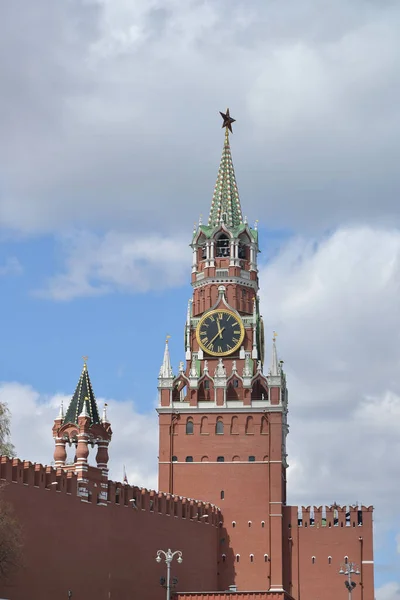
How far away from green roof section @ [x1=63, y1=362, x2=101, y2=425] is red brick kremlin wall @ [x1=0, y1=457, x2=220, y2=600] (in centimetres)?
506

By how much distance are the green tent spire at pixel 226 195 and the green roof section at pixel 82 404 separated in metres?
24.0

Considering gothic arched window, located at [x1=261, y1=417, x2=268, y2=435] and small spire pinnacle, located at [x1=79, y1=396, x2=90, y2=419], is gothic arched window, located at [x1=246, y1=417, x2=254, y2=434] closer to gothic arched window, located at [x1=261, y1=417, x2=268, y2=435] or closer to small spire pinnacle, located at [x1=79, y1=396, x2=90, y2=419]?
gothic arched window, located at [x1=261, y1=417, x2=268, y2=435]

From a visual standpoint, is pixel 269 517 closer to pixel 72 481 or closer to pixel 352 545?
pixel 352 545

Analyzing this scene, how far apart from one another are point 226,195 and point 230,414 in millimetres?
19325

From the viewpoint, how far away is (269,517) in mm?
95938

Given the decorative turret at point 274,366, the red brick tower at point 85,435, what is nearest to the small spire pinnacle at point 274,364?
the decorative turret at point 274,366

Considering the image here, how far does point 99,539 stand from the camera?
80562mm

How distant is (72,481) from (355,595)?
91.9 feet

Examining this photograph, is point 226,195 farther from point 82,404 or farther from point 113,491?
point 113,491

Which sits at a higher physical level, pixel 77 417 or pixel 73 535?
pixel 77 417

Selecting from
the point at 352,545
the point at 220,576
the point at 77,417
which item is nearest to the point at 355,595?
the point at 352,545

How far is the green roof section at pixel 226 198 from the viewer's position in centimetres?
10569

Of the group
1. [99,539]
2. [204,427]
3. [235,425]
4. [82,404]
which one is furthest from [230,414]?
[99,539]

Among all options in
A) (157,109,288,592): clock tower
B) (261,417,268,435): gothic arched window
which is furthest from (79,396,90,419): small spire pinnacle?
(261,417,268,435): gothic arched window
